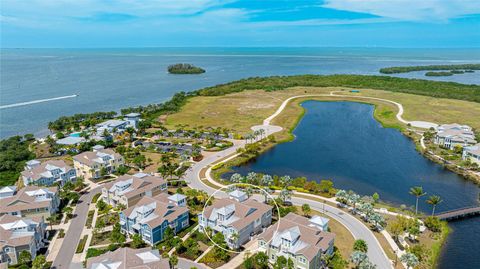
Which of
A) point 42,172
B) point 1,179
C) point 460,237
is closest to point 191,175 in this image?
point 42,172

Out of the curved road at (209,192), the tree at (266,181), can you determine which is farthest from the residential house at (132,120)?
the tree at (266,181)

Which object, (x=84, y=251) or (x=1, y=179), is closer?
(x=84, y=251)

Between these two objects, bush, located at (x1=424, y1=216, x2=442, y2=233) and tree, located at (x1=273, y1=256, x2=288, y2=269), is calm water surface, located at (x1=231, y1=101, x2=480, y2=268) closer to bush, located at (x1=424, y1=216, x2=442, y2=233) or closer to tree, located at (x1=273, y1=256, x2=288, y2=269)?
bush, located at (x1=424, y1=216, x2=442, y2=233)

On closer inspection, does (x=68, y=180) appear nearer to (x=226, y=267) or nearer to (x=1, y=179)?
(x=1, y=179)

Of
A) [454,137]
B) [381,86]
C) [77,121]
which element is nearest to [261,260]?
[454,137]

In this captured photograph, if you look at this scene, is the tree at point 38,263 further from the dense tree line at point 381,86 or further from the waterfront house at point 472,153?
the dense tree line at point 381,86

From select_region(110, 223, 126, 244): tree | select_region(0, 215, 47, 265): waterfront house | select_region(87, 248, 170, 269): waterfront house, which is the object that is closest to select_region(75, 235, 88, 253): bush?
select_region(110, 223, 126, 244): tree

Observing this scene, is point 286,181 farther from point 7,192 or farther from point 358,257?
point 7,192
